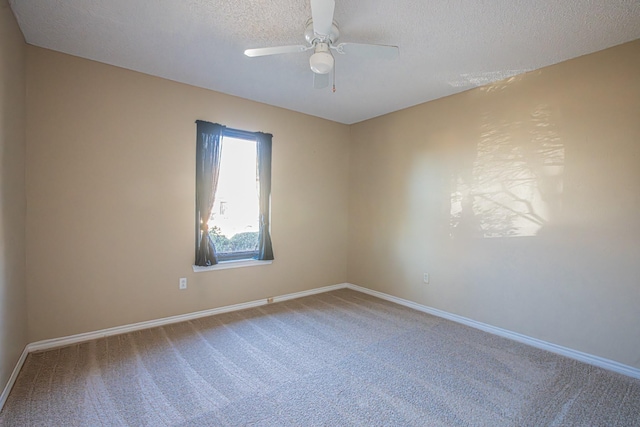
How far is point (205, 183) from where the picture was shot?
3396 millimetres

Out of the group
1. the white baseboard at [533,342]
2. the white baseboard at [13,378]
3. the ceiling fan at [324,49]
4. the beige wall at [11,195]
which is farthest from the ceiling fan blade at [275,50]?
the white baseboard at [533,342]

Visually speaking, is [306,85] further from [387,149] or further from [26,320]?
[26,320]

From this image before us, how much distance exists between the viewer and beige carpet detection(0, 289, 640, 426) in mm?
1850

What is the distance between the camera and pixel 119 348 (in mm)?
2646

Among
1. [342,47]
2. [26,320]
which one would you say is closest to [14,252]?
[26,320]

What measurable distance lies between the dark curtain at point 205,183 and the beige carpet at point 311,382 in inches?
→ 31.6

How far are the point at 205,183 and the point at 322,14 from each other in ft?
7.64

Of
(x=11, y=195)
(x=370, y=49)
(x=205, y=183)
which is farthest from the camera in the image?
(x=205, y=183)

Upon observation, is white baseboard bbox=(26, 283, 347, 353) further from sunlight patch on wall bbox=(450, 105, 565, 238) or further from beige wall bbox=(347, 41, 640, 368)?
sunlight patch on wall bbox=(450, 105, 565, 238)

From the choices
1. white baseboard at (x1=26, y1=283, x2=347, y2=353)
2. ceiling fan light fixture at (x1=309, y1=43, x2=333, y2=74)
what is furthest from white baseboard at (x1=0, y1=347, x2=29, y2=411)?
ceiling fan light fixture at (x1=309, y1=43, x2=333, y2=74)

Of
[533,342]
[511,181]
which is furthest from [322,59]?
[533,342]

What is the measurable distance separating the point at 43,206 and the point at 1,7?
58.4 inches

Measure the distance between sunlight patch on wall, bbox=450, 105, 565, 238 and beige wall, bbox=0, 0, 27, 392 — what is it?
4004mm

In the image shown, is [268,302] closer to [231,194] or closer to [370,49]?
[231,194]
